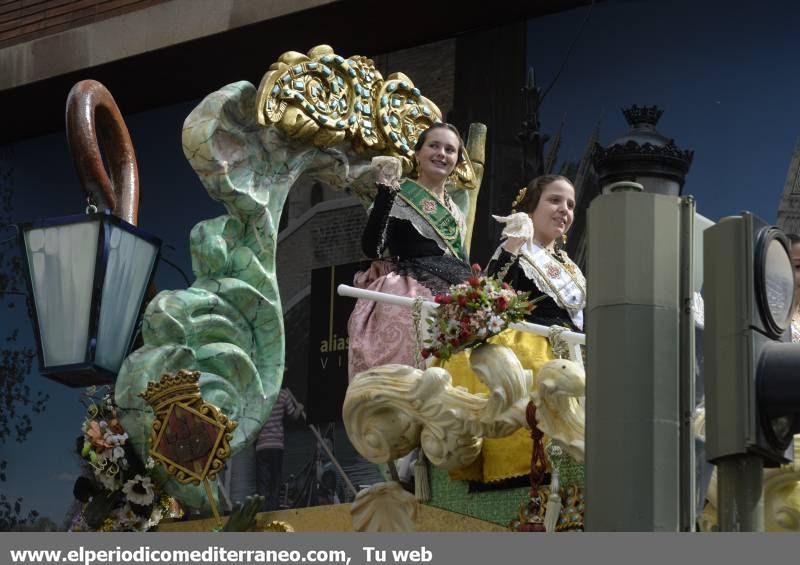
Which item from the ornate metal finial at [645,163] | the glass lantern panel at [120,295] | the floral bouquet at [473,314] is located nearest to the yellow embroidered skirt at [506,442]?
the floral bouquet at [473,314]

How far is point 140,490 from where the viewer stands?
9.70 metres

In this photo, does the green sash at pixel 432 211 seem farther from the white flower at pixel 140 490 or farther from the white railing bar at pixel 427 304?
the white flower at pixel 140 490

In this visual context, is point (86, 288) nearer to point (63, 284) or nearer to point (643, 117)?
point (63, 284)

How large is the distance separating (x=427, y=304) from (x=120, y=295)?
1577mm

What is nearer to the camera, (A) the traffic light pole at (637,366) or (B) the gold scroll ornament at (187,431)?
(A) the traffic light pole at (637,366)

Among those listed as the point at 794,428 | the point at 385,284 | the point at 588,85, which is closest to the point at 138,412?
the point at 385,284

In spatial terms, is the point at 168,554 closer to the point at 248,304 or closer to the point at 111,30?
the point at 248,304

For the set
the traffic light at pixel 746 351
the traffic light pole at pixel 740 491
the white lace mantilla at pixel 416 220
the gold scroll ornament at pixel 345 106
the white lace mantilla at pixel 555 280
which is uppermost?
the gold scroll ornament at pixel 345 106

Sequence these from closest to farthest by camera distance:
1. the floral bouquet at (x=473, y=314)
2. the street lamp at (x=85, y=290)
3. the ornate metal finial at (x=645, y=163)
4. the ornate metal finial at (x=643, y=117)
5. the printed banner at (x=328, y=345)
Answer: the ornate metal finial at (x=645, y=163), the ornate metal finial at (x=643, y=117), the street lamp at (x=85, y=290), the floral bouquet at (x=473, y=314), the printed banner at (x=328, y=345)

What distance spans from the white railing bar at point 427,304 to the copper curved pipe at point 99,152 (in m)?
1.27

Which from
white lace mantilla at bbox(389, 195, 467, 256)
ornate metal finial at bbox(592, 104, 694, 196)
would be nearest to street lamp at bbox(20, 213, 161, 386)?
white lace mantilla at bbox(389, 195, 467, 256)

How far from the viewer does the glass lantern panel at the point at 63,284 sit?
8.09 meters

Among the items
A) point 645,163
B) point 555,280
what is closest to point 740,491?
point 645,163

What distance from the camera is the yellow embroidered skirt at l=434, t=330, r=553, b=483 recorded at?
8.52 metres
